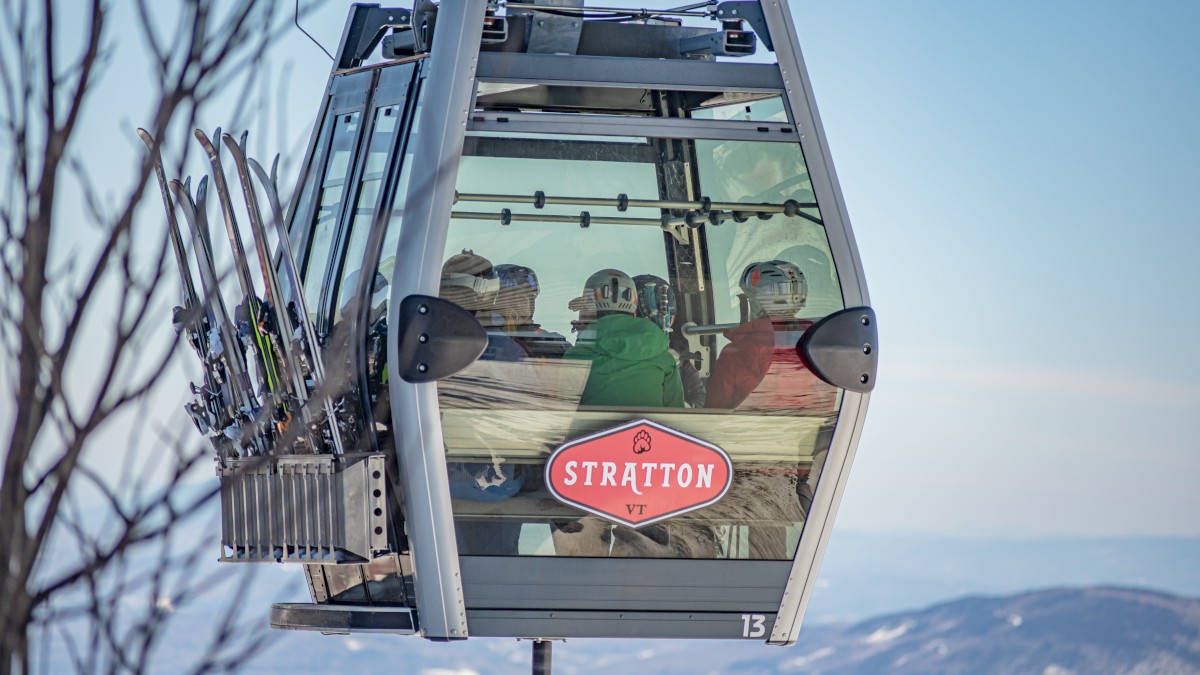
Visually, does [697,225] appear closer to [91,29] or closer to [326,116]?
[326,116]

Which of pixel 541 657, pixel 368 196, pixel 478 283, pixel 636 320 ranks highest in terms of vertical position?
pixel 368 196

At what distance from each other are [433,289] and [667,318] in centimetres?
86

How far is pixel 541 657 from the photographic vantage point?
21.2 ft

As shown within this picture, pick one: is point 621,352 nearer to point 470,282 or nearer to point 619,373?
point 619,373

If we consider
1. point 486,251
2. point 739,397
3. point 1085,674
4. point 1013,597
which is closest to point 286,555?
point 486,251

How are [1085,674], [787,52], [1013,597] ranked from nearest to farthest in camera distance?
[787,52] → [1013,597] → [1085,674]

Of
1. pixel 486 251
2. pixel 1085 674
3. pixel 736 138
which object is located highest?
pixel 736 138

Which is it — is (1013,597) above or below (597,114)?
below

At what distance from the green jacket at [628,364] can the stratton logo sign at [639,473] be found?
0.34 feet

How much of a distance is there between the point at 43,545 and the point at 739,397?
3702 mm

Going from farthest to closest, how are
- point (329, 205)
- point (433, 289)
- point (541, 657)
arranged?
point (329, 205) < point (541, 657) < point (433, 289)

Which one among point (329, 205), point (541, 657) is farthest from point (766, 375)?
point (329, 205)

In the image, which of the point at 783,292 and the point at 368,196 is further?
the point at 368,196

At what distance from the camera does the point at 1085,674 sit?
119 m
